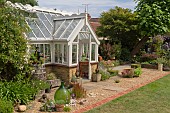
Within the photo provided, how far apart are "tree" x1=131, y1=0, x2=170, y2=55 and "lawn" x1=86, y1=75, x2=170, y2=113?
1114 cm

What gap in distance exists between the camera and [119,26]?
75.7ft

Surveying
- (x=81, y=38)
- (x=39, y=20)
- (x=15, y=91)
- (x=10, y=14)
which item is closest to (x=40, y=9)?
(x=39, y=20)

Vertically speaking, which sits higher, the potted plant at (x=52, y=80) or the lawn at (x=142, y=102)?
the potted plant at (x=52, y=80)

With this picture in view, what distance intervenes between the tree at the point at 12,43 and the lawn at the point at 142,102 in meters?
3.53

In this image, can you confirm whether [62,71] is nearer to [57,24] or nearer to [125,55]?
[57,24]

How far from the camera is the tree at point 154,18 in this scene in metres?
22.0

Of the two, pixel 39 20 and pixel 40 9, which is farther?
pixel 40 9

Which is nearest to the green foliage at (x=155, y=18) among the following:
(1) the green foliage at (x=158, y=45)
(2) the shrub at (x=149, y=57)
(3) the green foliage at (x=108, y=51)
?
(1) the green foliage at (x=158, y=45)

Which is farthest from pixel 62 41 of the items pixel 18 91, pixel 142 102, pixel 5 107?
pixel 5 107

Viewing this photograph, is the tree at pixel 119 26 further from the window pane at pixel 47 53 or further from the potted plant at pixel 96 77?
the window pane at pixel 47 53

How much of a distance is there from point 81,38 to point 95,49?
1.20m

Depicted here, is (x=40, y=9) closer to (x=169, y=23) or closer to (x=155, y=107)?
(x=155, y=107)

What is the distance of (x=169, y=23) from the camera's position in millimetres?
22281

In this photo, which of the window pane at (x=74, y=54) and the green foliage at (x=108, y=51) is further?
the green foliage at (x=108, y=51)
